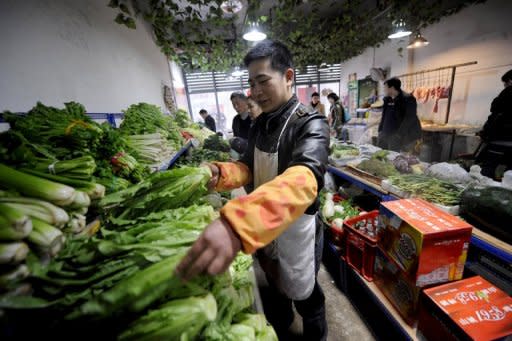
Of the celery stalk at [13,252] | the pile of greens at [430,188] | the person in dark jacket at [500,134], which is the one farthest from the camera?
the person in dark jacket at [500,134]

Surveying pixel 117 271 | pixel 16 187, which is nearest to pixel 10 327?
pixel 117 271

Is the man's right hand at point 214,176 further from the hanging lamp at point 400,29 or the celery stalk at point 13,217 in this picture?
the hanging lamp at point 400,29

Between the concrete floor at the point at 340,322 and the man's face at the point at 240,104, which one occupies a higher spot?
the man's face at the point at 240,104

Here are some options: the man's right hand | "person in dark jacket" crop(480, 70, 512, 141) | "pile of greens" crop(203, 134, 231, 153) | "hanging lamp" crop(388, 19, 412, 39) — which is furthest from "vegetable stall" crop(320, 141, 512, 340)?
"hanging lamp" crop(388, 19, 412, 39)

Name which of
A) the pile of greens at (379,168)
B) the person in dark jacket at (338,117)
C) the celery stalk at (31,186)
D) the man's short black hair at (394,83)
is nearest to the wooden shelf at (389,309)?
the pile of greens at (379,168)

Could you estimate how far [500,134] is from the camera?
4898mm

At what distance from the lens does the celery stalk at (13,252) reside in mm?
592

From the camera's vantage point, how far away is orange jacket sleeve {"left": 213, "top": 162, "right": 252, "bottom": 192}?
68.7 inches

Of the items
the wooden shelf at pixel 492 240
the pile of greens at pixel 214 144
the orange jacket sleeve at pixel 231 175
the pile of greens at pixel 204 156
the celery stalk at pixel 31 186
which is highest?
the celery stalk at pixel 31 186

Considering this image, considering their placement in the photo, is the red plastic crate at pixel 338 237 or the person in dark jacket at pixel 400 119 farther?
the person in dark jacket at pixel 400 119

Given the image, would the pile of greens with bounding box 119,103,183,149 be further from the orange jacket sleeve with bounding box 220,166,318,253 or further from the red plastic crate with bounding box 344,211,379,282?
the red plastic crate with bounding box 344,211,379,282

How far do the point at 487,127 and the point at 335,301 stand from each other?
556 cm

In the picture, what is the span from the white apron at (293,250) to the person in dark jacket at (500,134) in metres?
5.52

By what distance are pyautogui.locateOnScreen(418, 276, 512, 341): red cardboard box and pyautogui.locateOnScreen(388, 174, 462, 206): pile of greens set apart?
0.75m
